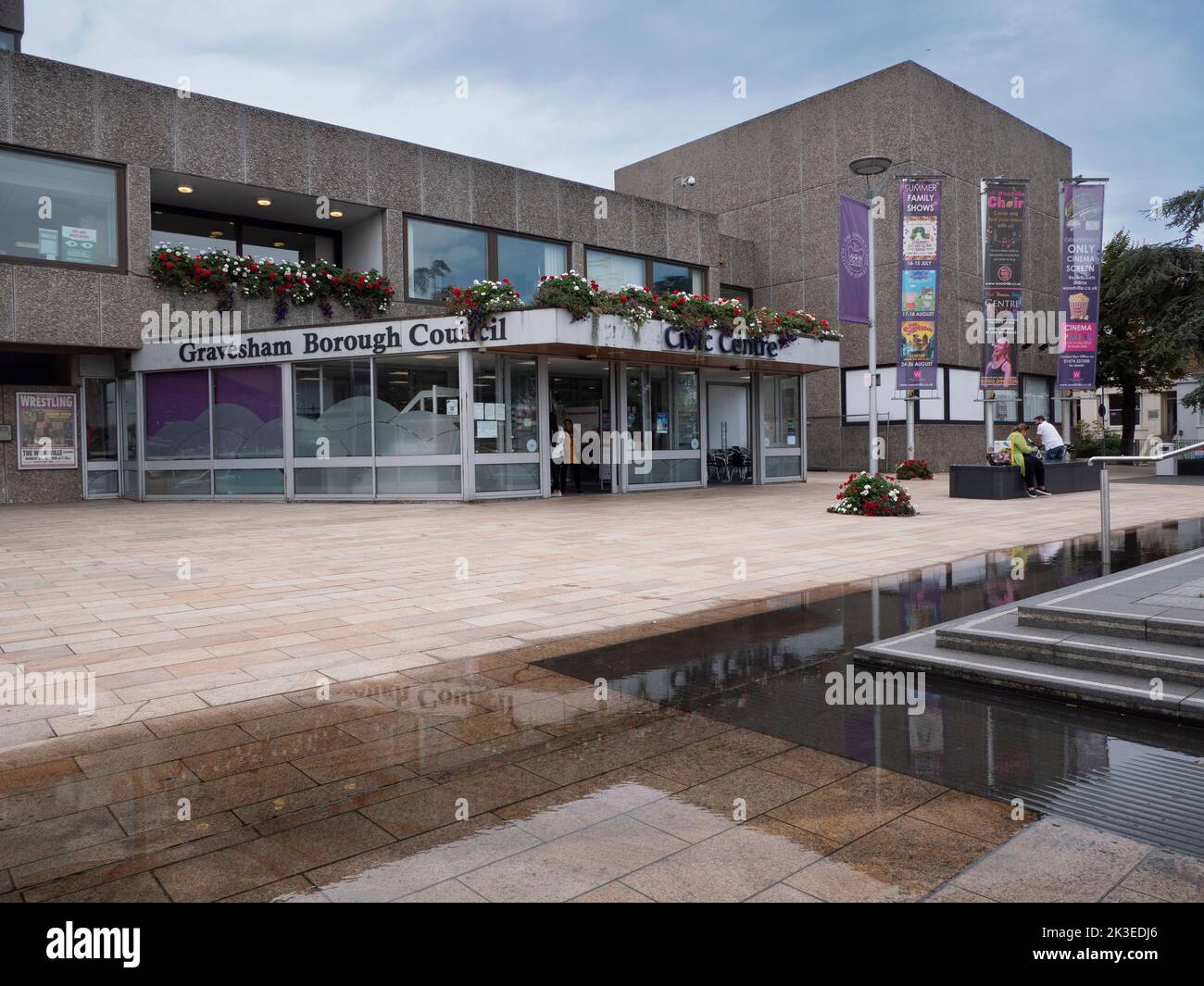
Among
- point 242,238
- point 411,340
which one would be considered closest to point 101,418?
point 242,238

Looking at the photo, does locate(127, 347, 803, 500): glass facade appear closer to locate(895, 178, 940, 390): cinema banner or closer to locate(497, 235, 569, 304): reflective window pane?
locate(497, 235, 569, 304): reflective window pane

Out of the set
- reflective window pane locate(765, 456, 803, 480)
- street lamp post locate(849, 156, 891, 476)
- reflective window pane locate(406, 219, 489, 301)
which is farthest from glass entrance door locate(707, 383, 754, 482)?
street lamp post locate(849, 156, 891, 476)

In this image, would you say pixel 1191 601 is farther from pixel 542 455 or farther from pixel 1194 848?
pixel 542 455

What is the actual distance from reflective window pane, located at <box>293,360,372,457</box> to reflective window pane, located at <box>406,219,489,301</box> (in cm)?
401

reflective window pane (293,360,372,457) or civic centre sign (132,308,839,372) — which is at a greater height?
civic centre sign (132,308,839,372)

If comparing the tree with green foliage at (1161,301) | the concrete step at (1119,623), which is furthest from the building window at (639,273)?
the concrete step at (1119,623)

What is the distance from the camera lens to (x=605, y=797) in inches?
138

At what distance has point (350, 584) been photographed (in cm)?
845

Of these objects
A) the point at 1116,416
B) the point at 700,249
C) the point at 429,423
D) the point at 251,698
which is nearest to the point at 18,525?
the point at 429,423

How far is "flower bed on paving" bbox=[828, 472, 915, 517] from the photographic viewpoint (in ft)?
49.1

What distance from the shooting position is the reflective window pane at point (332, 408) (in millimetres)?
17969

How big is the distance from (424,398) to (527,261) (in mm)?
7000

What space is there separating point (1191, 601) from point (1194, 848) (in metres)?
3.21

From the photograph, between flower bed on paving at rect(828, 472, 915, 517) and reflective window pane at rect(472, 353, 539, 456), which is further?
reflective window pane at rect(472, 353, 539, 456)
